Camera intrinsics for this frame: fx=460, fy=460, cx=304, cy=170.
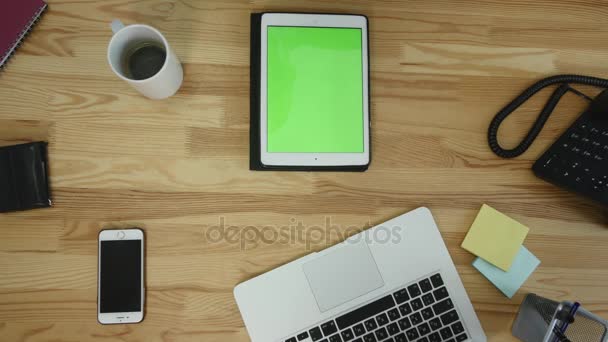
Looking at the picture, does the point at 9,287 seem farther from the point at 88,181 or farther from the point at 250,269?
the point at 250,269

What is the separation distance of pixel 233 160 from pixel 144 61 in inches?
8.8

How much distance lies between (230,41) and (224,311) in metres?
0.48

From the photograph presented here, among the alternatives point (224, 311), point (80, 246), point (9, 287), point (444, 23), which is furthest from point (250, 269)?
point (444, 23)

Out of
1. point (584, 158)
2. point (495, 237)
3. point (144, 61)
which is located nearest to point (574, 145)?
point (584, 158)

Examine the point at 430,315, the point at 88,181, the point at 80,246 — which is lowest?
the point at 430,315

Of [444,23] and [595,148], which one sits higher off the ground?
[444,23]

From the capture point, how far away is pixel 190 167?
819mm

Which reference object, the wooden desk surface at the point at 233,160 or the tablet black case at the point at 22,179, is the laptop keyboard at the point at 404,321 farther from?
the tablet black case at the point at 22,179

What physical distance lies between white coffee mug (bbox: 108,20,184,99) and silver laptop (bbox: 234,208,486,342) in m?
0.37

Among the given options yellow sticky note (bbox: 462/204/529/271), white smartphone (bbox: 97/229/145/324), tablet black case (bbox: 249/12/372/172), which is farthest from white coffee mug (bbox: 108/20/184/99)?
yellow sticky note (bbox: 462/204/529/271)

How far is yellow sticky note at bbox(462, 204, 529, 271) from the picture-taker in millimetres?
826

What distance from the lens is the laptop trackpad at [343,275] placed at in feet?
2.64

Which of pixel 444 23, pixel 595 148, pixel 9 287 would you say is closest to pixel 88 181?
pixel 9 287

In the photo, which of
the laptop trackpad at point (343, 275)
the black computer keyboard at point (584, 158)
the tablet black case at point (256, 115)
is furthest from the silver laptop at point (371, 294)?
the black computer keyboard at point (584, 158)
